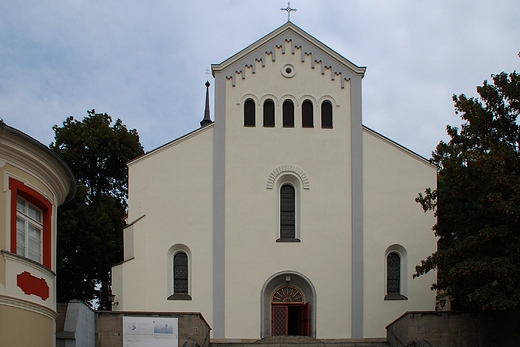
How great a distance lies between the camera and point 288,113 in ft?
94.7

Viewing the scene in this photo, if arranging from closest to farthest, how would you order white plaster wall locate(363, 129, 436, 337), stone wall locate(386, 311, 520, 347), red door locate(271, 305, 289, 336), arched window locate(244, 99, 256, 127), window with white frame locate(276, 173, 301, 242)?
stone wall locate(386, 311, 520, 347) < white plaster wall locate(363, 129, 436, 337) < red door locate(271, 305, 289, 336) < window with white frame locate(276, 173, 301, 242) < arched window locate(244, 99, 256, 127)

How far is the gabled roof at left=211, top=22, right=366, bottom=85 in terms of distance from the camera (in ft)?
94.8

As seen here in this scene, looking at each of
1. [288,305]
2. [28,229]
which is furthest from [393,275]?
[28,229]

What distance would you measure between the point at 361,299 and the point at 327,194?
13.8 feet

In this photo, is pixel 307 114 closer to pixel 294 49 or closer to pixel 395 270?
pixel 294 49

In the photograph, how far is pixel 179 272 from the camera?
90.1ft

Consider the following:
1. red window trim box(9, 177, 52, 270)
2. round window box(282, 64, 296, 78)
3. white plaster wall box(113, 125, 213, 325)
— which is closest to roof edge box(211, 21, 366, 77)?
round window box(282, 64, 296, 78)

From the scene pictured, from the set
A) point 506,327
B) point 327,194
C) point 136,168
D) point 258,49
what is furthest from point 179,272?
point 506,327

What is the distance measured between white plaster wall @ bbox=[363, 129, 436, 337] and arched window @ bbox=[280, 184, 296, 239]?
2806 millimetres

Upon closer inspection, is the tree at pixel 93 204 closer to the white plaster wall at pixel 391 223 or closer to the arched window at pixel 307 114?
the arched window at pixel 307 114

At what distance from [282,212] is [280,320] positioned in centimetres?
415

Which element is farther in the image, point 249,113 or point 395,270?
point 249,113

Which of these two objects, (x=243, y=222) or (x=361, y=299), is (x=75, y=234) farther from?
(x=361, y=299)

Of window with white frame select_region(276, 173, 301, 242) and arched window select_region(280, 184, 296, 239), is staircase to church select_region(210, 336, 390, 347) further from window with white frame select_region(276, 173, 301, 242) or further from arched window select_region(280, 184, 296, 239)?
arched window select_region(280, 184, 296, 239)
